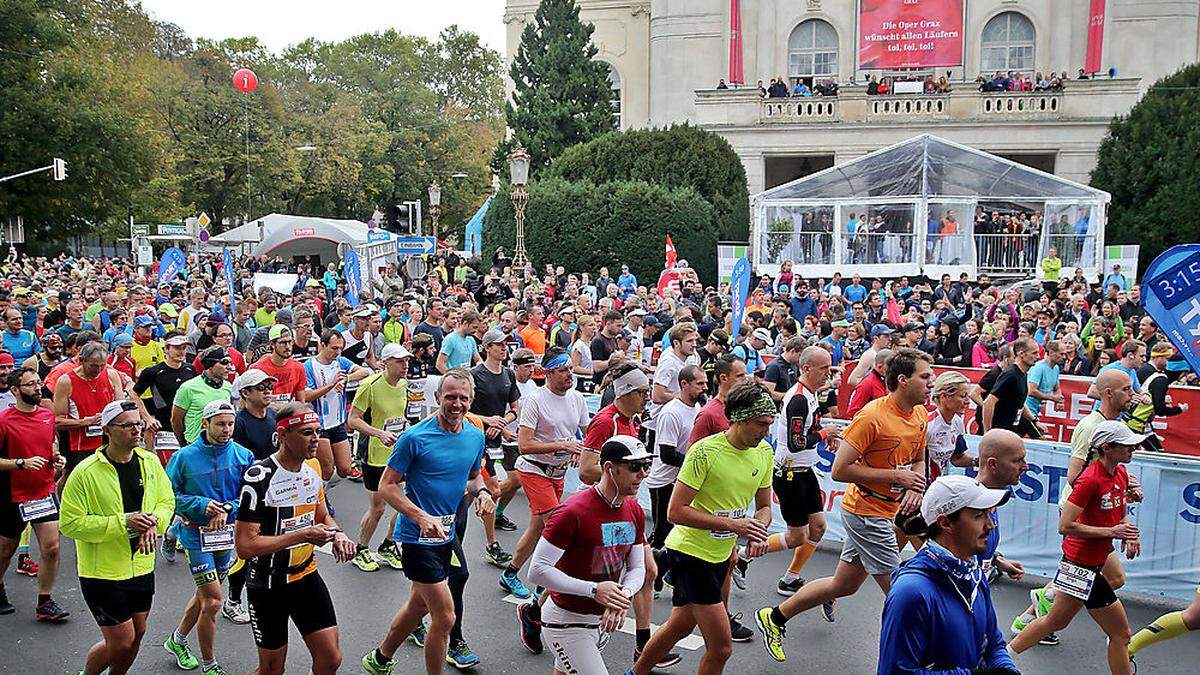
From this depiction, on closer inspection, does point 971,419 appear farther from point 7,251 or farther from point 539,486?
point 7,251

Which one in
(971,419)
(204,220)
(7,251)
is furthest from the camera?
(7,251)

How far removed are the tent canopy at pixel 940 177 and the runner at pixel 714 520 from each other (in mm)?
22643

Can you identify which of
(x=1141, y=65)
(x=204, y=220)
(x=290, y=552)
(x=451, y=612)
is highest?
(x=1141, y=65)

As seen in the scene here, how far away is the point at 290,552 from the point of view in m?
5.29

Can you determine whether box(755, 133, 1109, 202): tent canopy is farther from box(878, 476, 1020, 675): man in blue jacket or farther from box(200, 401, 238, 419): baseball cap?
box(878, 476, 1020, 675): man in blue jacket

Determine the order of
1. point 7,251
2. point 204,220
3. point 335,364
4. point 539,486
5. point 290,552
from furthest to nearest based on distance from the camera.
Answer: point 7,251 → point 204,220 → point 335,364 → point 539,486 → point 290,552

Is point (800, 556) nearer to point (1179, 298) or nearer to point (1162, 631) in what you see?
point (1162, 631)

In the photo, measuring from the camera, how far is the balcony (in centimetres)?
3394

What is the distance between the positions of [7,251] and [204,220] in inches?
647

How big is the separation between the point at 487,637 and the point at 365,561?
75.7 inches

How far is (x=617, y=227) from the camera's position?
94.0 ft

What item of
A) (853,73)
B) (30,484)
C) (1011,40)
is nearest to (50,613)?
(30,484)

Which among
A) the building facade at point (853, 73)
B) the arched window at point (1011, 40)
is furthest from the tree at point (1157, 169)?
the arched window at point (1011, 40)

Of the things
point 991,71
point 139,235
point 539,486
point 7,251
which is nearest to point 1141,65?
point 991,71
